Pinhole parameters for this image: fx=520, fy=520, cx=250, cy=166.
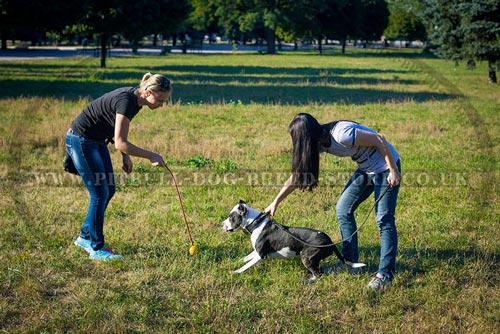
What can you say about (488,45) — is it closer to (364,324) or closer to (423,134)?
(423,134)

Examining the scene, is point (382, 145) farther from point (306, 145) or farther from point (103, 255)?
point (103, 255)

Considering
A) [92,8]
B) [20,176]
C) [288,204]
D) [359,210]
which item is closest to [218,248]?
[288,204]

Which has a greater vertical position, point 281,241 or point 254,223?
point 254,223

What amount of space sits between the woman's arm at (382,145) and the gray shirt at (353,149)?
0.06 m

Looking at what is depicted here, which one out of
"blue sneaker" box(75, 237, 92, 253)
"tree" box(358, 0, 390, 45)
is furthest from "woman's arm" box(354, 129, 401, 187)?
"tree" box(358, 0, 390, 45)

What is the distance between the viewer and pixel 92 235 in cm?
648

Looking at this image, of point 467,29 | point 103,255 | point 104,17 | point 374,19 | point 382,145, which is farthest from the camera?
point 374,19

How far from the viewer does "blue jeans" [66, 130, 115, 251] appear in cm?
616

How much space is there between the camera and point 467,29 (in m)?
28.8

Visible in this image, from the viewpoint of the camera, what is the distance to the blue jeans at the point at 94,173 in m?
6.16

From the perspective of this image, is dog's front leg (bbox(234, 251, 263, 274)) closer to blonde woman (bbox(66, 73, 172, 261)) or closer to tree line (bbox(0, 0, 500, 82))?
blonde woman (bbox(66, 73, 172, 261))

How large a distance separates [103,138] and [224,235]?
7.44 ft

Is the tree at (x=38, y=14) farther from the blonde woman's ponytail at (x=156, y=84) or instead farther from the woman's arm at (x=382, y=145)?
the woman's arm at (x=382, y=145)

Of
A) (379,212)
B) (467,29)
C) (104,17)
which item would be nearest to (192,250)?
(379,212)
